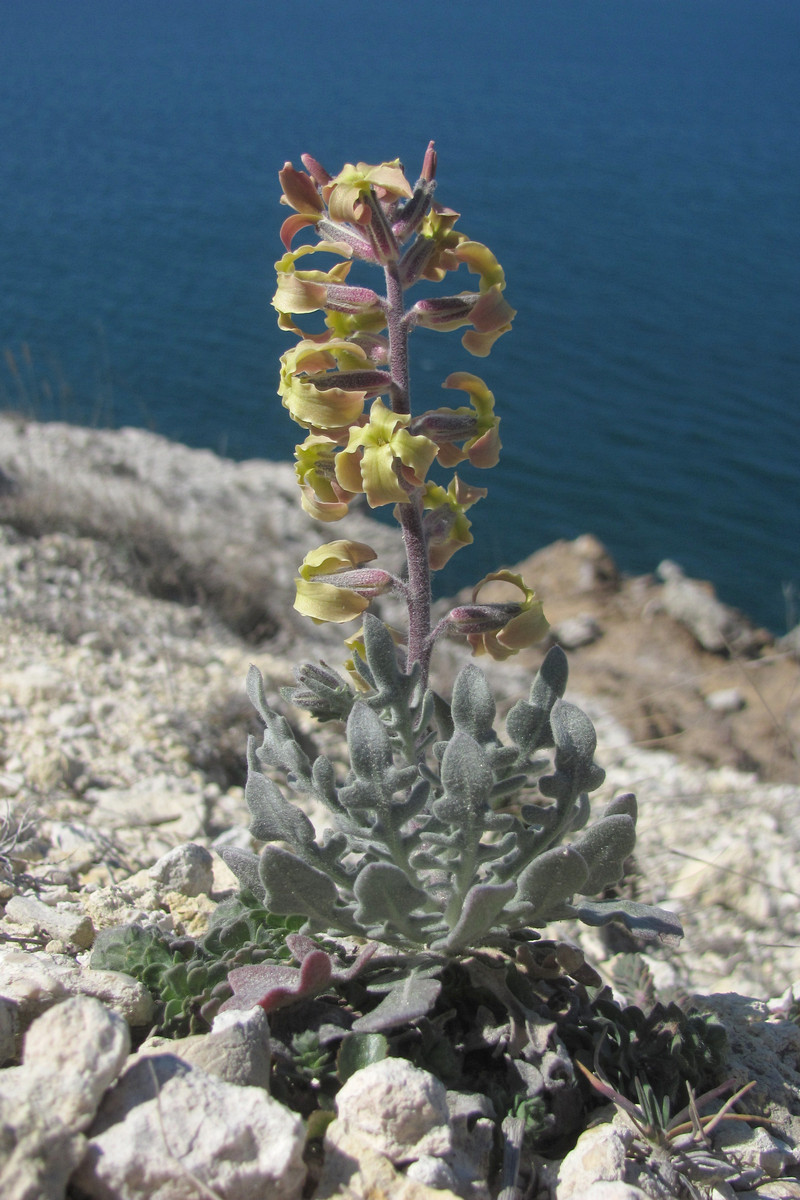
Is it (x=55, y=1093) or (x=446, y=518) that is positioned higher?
(x=446, y=518)

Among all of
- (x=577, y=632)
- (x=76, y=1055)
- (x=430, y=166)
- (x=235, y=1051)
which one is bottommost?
(x=577, y=632)

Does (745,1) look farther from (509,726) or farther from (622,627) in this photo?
(509,726)

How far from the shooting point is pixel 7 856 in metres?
3.03

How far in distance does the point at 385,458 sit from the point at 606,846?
1.04 meters

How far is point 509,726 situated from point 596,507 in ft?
42.8

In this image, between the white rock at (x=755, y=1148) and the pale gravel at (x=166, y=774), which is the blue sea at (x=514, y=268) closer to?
the pale gravel at (x=166, y=774)

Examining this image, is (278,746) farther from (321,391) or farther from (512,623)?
(321,391)

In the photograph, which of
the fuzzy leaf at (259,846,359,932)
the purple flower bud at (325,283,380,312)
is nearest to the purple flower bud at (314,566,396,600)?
the purple flower bud at (325,283,380,312)

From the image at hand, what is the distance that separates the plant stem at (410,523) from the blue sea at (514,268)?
20.8 feet

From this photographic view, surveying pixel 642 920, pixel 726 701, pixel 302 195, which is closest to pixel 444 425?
pixel 302 195

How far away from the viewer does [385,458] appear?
94.0 inches

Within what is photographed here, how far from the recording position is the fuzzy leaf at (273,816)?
89.4 inches

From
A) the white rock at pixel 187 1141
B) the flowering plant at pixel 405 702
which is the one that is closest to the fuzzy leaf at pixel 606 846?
the flowering plant at pixel 405 702

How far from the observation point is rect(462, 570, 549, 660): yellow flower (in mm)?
2670
